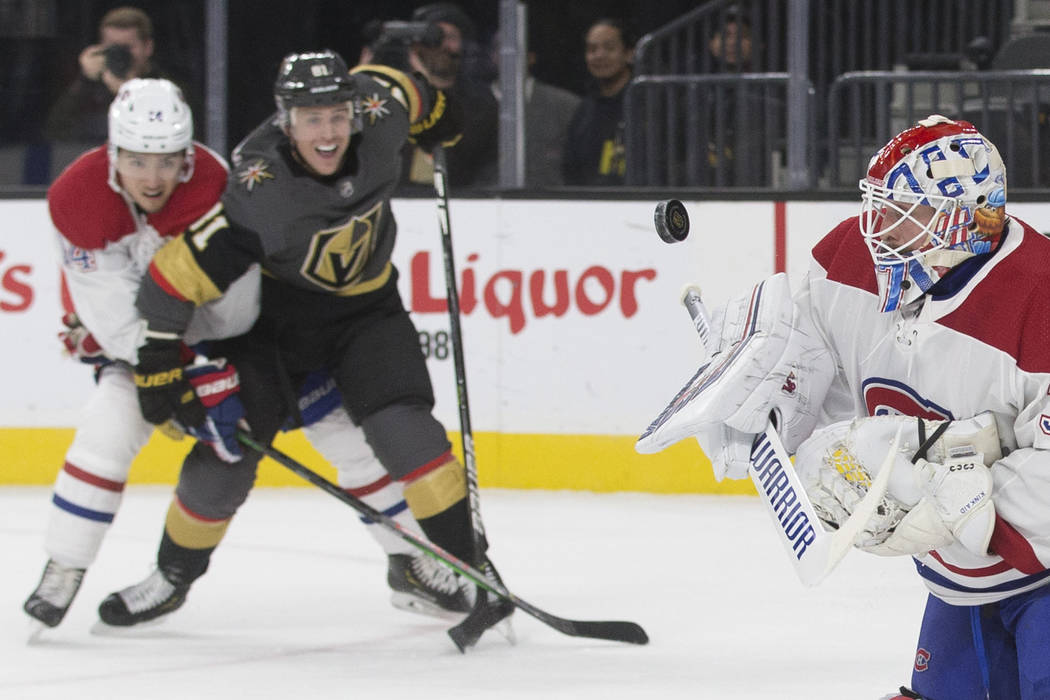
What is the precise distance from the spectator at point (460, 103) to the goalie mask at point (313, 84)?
5.50 feet

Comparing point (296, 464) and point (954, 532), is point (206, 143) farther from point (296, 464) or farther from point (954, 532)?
point (954, 532)

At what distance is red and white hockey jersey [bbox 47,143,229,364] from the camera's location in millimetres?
3279

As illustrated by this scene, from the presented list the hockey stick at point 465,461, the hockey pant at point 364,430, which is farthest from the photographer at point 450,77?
the hockey pant at point 364,430

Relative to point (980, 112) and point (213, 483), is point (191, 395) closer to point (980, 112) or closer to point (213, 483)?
point (213, 483)

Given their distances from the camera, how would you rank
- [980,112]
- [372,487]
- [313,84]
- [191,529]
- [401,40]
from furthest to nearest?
1. [401,40]
2. [980,112]
3. [372,487]
4. [191,529]
5. [313,84]

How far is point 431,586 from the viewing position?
350 cm

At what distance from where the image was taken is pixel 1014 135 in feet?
15.1

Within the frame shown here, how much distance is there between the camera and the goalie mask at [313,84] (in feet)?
10.4

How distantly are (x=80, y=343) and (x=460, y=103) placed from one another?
1.81 meters

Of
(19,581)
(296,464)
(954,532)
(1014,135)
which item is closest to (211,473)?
(296,464)

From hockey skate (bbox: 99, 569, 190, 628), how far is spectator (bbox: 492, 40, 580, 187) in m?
1.86

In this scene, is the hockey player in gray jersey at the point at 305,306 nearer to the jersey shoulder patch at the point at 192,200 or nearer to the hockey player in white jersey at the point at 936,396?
the jersey shoulder patch at the point at 192,200

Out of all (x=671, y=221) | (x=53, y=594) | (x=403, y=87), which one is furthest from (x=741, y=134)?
(x=671, y=221)

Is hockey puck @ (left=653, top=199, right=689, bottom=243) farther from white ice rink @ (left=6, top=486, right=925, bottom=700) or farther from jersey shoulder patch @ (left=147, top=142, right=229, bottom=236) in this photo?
jersey shoulder patch @ (left=147, top=142, right=229, bottom=236)
